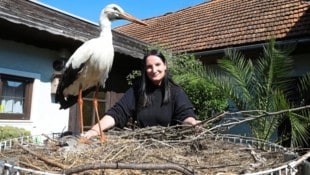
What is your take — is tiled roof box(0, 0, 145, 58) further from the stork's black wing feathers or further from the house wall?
the stork's black wing feathers

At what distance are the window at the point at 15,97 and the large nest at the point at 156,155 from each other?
5089 mm

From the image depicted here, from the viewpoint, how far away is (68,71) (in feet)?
12.2

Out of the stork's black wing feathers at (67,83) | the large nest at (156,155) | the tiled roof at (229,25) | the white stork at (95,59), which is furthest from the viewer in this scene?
the tiled roof at (229,25)

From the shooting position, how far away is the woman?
3.05m

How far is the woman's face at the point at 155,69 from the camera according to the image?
10.2 feet

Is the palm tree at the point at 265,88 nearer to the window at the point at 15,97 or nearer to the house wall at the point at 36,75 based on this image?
the house wall at the point at 36,75

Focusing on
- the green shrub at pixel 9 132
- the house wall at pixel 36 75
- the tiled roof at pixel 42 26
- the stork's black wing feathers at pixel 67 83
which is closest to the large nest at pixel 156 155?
the stork's black wing feathers at pixel 67 83

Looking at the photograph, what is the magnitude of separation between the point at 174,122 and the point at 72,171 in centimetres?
189

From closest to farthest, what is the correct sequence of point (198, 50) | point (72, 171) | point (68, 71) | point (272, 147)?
point (72, 171) < point (272, 147) < point (68, 71) < point (198, 50)

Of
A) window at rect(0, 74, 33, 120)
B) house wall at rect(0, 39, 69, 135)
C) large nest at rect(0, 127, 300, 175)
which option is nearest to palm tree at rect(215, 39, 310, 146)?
house wall at rect(0, 39, 69, 135)

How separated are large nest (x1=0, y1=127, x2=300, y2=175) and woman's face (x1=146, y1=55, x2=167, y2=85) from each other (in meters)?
0.85

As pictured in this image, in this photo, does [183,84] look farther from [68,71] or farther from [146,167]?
[146,167]

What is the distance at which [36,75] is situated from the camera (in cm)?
729

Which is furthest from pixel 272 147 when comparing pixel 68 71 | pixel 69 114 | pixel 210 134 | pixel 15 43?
pixel 69 114
